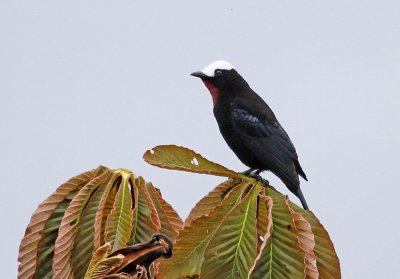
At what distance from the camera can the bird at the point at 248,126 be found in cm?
574

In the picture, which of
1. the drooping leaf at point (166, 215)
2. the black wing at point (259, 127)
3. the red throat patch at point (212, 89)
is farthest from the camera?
the red throat patch at point (212, 89)

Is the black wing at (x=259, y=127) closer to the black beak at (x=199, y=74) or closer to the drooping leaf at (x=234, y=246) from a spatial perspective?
the black beak at (x=199, y=74)

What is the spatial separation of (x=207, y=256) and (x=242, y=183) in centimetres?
49

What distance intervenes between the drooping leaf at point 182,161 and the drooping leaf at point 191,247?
0.52 ft

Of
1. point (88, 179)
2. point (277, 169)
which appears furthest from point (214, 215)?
point (277, 169)

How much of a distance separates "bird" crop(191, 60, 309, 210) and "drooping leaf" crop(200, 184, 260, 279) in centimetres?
339

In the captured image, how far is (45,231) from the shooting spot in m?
2.36

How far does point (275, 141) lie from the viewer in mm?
5914

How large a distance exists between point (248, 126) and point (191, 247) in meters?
3.81

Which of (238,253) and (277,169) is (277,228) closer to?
(238,253)

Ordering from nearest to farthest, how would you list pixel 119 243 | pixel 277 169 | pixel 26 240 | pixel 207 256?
pixel 207 256
pixel 119 243
pixel 26 240
pixel 277 169

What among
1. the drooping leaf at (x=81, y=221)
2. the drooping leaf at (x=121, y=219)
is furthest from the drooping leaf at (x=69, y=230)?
the drooping leaf at (x=121, y=219)

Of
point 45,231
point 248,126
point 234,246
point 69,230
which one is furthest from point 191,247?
point 248,126

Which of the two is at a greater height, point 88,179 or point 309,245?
point 88,179
